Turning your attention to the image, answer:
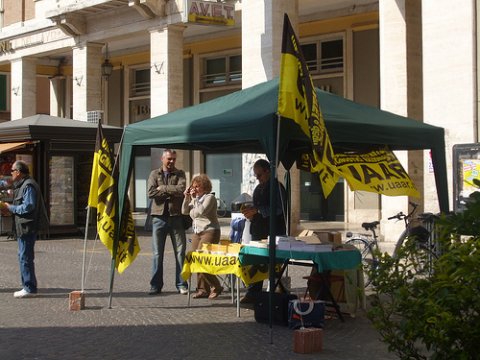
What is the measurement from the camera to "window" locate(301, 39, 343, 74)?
24641mm

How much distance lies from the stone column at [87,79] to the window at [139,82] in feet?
15.4

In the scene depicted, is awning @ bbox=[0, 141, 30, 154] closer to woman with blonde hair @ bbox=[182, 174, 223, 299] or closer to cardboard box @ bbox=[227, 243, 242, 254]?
woman with blonde hair @ bbox=[182, 174, 223, 299]

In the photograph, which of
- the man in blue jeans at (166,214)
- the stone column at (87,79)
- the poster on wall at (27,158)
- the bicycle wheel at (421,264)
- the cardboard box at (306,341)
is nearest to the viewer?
the bicycle wheel at (421,264)

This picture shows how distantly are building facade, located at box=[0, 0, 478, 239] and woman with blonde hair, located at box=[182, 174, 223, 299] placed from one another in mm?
6134

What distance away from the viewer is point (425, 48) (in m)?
15.8

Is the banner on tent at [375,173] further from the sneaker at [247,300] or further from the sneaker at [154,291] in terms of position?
the sneaker at [154,291]

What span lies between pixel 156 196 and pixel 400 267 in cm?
654

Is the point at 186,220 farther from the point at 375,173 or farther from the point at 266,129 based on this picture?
the point at 266,129

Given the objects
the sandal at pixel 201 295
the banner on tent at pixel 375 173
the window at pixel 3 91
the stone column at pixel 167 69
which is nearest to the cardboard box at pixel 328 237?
the banner on tent at pixel 375 173

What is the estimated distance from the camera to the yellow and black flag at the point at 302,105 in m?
7.60

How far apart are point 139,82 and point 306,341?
25666 millimetres

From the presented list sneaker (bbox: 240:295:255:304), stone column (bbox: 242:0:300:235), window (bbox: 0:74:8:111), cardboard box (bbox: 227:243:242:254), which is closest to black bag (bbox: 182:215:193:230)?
sneaker (bbox: 240:295:255:304)

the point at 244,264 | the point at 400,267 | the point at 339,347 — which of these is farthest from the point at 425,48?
the point at 400,267

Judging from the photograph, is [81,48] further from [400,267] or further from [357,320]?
[400,267]
